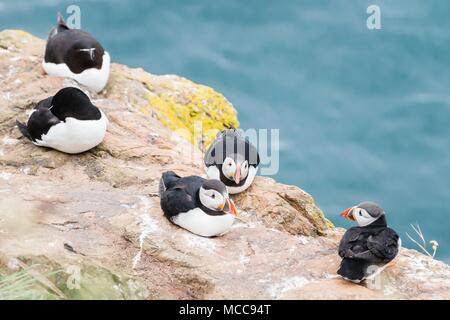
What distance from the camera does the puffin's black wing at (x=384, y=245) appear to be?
24.4ft

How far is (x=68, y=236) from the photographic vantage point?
25.3ft

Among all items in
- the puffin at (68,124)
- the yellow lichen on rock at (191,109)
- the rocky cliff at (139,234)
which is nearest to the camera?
the rocky cliff at (139,234)

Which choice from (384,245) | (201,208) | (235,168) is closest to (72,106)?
(235,168)

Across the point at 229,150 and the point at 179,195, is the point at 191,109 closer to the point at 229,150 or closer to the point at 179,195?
the point at 229,150

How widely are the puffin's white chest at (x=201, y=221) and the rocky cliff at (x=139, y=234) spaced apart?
0.07 metres

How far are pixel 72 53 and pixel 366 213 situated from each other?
4.41 meters

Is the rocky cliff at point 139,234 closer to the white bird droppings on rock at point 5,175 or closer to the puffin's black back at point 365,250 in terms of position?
the white bird droppings on rock at point 5,175

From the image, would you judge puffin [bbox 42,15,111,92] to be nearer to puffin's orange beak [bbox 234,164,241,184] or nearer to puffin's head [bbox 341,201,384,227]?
puffin's orange beak [bbox 234,164,241,184]

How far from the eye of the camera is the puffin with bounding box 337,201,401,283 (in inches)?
293

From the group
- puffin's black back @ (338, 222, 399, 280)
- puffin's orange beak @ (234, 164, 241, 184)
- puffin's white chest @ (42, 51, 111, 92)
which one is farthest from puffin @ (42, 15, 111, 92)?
puffin's black back @ (338, 222, 399, 280)

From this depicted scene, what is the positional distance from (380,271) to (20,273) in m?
2.75

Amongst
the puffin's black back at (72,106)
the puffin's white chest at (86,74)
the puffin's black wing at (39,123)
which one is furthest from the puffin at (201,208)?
the puffin's white chest at (86,74)
